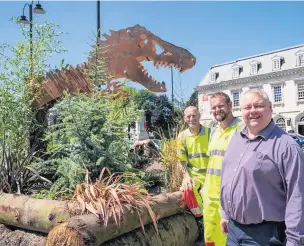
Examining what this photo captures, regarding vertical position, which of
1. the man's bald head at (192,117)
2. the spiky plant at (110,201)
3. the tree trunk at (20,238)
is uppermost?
the man's bald head at (192,117)

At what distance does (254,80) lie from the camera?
38688 millimetres

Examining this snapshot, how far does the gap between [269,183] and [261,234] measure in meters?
0.31

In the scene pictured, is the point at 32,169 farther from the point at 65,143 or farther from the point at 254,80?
the point at 254,80

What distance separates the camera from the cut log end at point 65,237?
2.91m

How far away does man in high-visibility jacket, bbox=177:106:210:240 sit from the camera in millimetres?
3965

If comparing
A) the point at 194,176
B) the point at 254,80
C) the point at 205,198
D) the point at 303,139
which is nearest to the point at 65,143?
the point at 194,176

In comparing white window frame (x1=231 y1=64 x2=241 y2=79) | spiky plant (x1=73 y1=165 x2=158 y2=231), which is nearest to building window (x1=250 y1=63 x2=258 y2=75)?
white window frame (x1=231 y1=64 x2=241 y2=79)

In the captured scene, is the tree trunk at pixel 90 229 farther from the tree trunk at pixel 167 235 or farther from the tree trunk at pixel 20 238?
the tree trunk at pixel 20 238

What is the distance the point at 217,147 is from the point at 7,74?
344cm

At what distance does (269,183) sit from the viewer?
7.05 feet

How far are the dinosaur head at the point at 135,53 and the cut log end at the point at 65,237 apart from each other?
459 cm

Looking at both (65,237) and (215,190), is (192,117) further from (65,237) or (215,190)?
(65,237)

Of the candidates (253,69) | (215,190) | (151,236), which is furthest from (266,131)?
(253,69)

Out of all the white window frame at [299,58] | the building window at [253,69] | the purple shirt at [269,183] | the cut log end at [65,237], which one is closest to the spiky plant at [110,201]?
the cut log end at [65,237]
